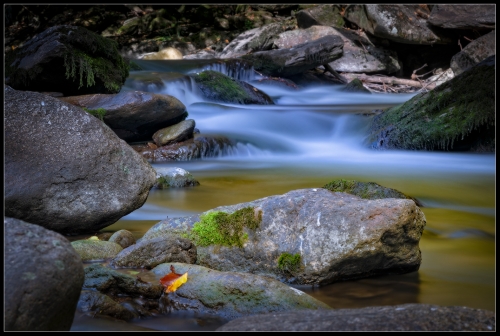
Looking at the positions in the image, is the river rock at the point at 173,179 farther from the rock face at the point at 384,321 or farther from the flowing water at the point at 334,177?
the rock face at the point at 384,321

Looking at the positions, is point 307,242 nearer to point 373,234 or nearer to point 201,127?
point 373,234

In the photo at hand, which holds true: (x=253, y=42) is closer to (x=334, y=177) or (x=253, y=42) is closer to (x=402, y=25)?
(x=402, y=25)

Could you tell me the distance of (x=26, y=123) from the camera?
3742 mm

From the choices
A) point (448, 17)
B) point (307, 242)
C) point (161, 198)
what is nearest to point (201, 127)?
point (161, 198)

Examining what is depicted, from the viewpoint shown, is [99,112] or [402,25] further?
[402,25]

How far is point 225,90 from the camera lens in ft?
43.7

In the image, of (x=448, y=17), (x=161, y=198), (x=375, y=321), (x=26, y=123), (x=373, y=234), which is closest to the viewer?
(x=375, y=321)

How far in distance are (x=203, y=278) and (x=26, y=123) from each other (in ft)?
5.90

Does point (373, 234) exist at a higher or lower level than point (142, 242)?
higher

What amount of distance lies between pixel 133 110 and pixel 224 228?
5827 mm

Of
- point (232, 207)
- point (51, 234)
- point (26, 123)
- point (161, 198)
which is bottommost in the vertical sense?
point (161, 198)

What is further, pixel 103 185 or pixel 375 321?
pixel 103 185

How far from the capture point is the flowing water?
325cm

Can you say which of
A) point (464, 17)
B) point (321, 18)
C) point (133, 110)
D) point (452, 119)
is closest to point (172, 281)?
point (133, 110)
